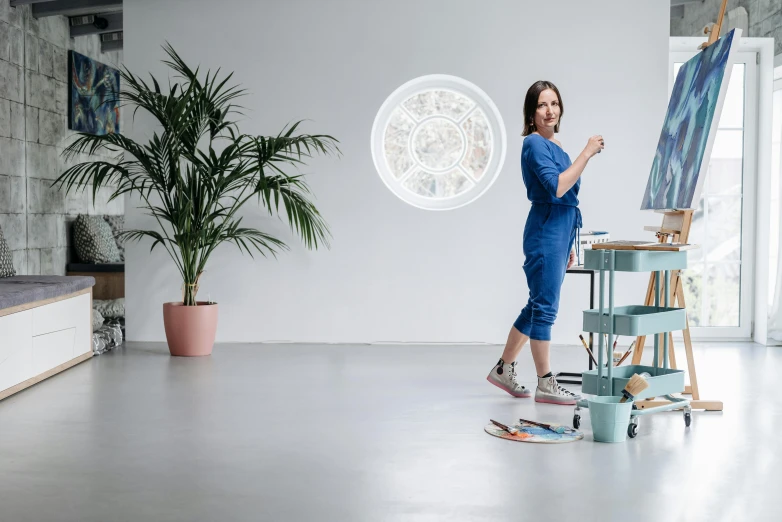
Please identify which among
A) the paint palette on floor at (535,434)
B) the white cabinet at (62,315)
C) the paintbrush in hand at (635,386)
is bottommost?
the paint palette on floor at (535,434)

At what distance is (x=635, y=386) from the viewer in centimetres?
314

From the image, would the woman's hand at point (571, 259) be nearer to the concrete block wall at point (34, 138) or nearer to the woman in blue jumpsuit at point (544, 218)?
the woman in blue jumpsuit at point (544, 218)

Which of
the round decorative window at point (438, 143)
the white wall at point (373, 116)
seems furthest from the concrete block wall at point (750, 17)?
the round decorative window at point (438, 143)

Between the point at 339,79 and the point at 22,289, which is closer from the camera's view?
the point at 22,289

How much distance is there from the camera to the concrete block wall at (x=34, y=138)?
613cm

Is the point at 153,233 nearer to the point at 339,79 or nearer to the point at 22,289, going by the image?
the point at 22,289

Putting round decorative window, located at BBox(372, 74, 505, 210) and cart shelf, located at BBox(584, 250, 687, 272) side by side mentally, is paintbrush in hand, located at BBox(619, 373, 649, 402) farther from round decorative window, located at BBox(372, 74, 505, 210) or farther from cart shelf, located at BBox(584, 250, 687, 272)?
round decorative window, located at BBox(372, 74, 505, 210)

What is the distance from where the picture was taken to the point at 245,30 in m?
5.64

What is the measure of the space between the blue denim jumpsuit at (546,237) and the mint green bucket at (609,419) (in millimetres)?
615

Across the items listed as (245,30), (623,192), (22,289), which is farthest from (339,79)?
(22,289)

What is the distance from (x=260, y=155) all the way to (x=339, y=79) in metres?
0.97

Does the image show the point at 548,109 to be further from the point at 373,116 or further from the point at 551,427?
the point at 373,116

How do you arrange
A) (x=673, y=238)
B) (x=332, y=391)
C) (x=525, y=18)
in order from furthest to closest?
(x=525, y=18) → (x=332, y=391) → (x=673, y=238)

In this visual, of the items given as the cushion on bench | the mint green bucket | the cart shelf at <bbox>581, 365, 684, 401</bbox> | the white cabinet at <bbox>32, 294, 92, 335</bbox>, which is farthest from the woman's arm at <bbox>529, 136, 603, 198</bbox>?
the white cabinet at <bbox>32, 294, 92, 335</bbox>
